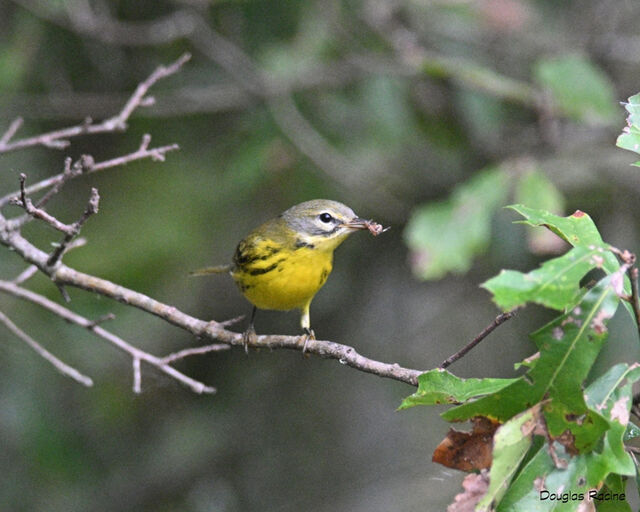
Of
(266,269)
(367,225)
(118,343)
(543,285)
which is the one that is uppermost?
(266,269)

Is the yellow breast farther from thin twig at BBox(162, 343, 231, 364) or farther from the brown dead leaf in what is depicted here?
the brown dead leaf

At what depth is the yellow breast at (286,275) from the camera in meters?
4.04

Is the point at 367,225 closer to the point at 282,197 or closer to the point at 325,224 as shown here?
the point at 325,224

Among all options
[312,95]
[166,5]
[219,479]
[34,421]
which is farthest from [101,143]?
[219,479]

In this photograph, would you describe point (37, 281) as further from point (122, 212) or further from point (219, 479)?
point (219, 479)

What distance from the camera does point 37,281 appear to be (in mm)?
5355

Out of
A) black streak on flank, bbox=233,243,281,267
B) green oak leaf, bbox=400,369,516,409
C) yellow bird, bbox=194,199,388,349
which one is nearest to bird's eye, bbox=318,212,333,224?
yellow bird, bbox=194,199,388,349

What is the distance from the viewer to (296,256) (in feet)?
13.5

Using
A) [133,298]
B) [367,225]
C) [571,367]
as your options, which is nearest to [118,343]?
[133,298]

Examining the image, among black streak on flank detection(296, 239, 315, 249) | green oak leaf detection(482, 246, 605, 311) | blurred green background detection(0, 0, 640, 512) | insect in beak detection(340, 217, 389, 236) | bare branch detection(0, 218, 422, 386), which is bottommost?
green oak leaf detection(482, 246, 605, 311)

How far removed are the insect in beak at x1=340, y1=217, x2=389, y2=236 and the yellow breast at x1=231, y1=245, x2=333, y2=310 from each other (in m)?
0.20

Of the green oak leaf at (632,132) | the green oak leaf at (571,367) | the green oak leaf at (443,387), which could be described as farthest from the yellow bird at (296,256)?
the green oak leaf at (571,367)

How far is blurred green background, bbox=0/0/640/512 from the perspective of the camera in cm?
545

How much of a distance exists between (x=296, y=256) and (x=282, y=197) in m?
2.07
